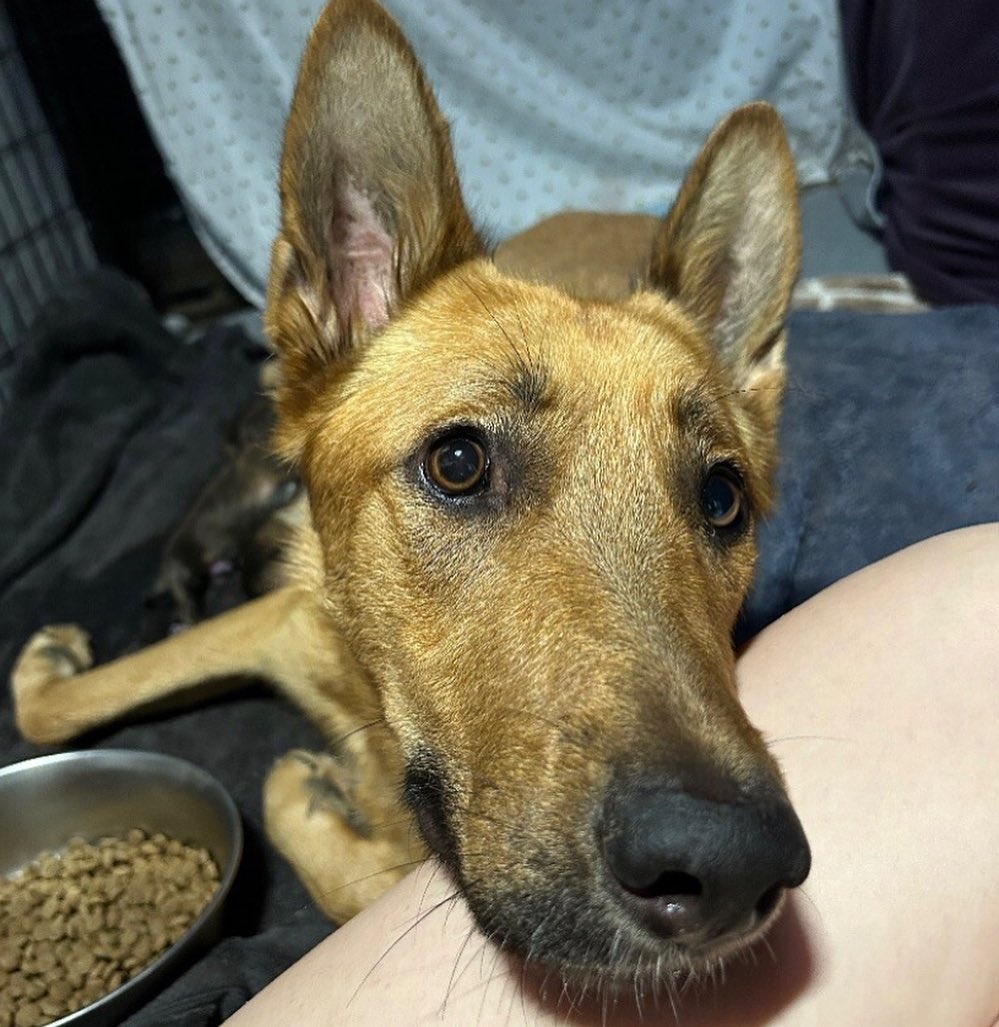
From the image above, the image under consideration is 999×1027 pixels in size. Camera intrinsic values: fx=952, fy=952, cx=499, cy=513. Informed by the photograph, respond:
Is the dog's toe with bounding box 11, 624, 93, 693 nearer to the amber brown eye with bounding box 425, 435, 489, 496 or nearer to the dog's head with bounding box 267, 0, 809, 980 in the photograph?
the dog's head with bounding box 267, 0, 809, 980

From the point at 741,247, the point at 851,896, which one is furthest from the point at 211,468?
the point at 851,896

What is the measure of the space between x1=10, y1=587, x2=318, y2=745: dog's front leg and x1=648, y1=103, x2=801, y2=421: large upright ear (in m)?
1.24

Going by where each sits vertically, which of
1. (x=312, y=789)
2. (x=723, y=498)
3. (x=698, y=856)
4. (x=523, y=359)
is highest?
(x=523, y=359)

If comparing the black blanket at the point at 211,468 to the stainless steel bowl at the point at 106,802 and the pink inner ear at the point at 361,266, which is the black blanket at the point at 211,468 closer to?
the stainless steel bowl at the point at 106,802

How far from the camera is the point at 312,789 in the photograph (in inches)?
89.6

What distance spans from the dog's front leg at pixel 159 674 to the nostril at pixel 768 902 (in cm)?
163

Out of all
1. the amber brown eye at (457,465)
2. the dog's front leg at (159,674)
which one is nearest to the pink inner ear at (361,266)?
the amber brown eye at (457,465)

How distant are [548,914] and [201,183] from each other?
144 inches

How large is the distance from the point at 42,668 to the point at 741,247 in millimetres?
2147

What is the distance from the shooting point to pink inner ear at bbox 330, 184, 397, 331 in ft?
6.05

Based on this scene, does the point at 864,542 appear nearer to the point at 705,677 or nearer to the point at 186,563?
the point at 705,677

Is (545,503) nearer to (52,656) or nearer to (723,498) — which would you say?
(723,498)

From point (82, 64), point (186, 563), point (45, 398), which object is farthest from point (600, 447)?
point (82, 64)

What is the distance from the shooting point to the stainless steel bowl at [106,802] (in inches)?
85.4
